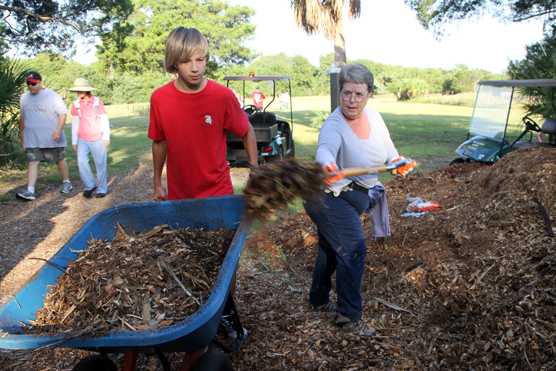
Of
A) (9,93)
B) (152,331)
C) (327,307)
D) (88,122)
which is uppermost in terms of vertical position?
(9,93)

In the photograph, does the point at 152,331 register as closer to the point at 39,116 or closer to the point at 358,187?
the point at 358,187

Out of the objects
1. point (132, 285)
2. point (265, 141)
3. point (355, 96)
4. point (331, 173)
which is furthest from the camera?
point (265, 141)

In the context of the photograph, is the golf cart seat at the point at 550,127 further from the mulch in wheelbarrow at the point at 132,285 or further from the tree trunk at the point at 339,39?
the tree trunk at the point at 339,39

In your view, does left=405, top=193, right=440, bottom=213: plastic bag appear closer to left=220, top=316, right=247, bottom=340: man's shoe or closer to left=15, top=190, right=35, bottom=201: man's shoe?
left=220, top=316, right=247, bottom=340: man's shoe

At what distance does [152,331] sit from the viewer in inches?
65.7

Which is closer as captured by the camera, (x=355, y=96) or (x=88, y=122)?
(x=355, y=96)

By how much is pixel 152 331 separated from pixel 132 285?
0.48 m

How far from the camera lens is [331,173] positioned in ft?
7.78

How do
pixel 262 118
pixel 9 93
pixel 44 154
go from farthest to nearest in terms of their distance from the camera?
1. pixel 262 118
2. pixel 9 93
3. pixel 44 154

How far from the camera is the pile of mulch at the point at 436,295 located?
2662 mm

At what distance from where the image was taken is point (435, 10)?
13.4 meters

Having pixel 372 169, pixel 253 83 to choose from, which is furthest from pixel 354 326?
pixel 253 83

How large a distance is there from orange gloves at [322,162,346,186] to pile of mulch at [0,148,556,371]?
127cm

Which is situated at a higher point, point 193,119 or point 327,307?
point 193,119
